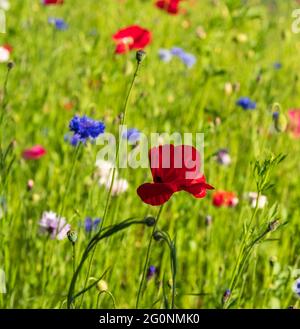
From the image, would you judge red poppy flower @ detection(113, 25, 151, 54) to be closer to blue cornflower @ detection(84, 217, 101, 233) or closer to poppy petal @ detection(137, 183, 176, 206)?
blue cornflower @ detection(84, 217, 101, 233)

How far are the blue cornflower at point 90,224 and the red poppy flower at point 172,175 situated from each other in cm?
43

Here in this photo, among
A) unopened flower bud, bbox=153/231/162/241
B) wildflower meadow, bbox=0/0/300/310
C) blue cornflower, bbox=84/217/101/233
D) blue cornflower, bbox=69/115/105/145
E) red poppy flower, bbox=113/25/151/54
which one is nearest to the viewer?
unopened flower bud, bbox=153/231/162/241

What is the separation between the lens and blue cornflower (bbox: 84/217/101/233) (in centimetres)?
144

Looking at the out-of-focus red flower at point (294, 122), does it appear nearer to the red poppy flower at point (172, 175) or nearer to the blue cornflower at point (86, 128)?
the blue cornflower at point (86, 128)

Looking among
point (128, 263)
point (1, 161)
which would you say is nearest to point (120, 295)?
point (128, 263)

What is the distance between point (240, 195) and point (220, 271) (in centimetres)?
63

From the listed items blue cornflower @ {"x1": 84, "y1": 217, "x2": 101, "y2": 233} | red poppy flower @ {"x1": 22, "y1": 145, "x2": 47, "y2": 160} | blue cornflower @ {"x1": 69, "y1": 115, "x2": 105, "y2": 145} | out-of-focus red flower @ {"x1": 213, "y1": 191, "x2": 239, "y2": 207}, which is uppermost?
red poppy flower @ {"x1": 22, "y1": 145, "x2": 47, "y2": 160}

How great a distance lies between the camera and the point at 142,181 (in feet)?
6.55

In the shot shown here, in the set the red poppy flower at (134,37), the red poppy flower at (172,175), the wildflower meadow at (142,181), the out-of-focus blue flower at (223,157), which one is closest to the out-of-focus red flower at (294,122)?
the wildflower meadow at (142,181)

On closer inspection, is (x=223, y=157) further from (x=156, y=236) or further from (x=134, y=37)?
(x=156, y=236)

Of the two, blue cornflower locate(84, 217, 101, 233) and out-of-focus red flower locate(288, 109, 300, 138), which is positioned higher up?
out-of-focus red flower locate(288, 109, 300, 138)

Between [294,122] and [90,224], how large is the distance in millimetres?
1113

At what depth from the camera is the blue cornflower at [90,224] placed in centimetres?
144

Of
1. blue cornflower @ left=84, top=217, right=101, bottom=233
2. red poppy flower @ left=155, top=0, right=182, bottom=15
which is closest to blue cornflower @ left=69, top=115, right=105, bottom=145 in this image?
blue cornflower @ left=84, top=217, right=101, bottom=233
